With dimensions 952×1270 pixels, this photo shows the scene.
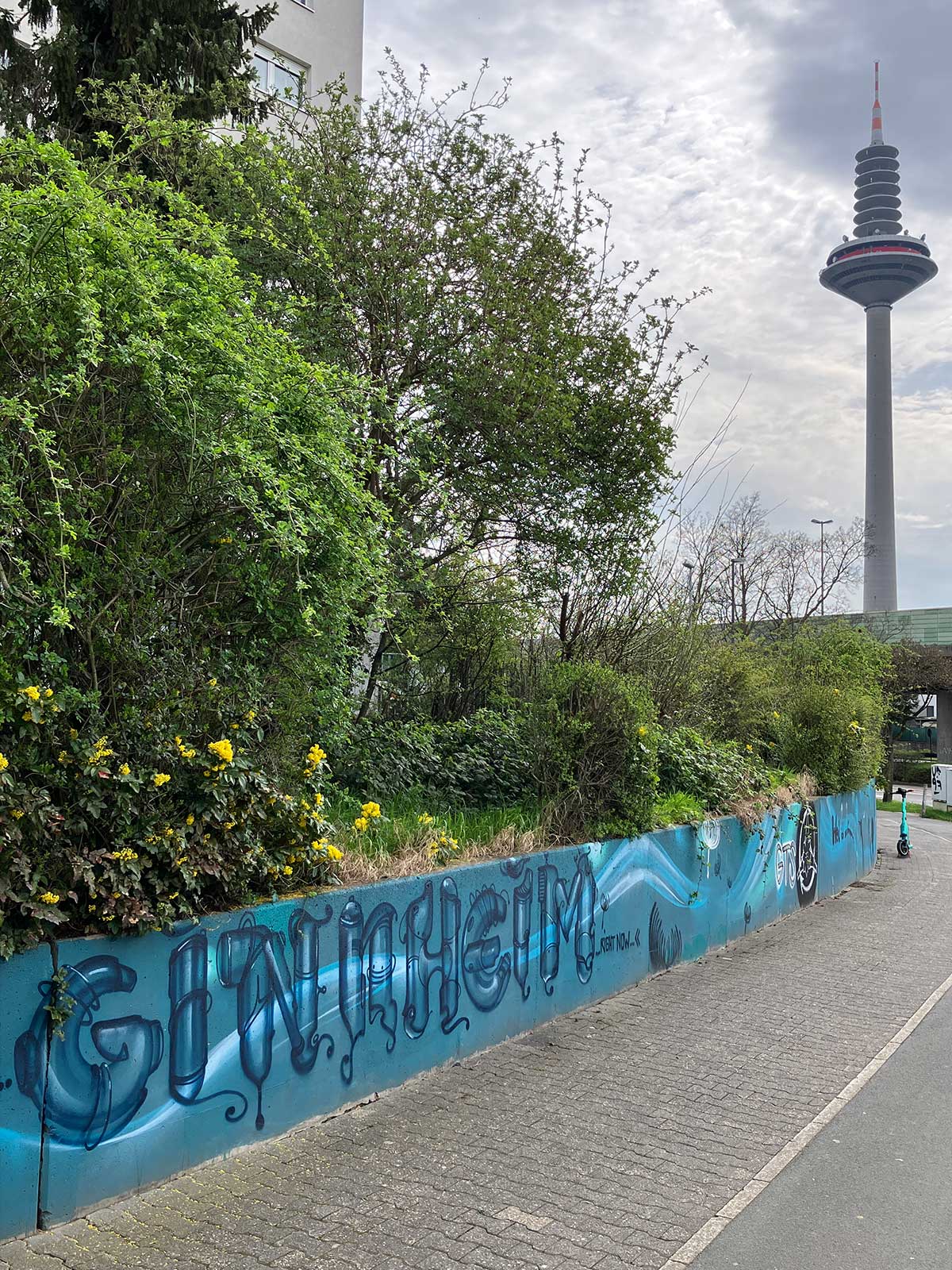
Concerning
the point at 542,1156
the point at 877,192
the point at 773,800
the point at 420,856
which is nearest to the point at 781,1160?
the point at 542,1156

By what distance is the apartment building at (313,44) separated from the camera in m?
21.6

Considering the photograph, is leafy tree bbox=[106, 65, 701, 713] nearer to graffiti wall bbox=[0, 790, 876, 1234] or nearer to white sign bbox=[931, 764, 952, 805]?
graffiti wall bbox=[0, 790, 876, 1234]

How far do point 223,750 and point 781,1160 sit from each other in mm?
3461

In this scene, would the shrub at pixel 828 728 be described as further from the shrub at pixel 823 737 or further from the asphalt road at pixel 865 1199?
the asphalt road at pixel 865 1199

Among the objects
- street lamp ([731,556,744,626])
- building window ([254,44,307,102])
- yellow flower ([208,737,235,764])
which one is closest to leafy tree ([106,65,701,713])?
yellow flower ([208,737,235,764])

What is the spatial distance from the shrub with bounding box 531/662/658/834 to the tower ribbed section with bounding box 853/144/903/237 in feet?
468

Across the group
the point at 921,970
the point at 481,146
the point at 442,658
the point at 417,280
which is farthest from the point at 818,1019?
the point at 481,146

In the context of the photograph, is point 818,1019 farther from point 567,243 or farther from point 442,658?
point 567,243

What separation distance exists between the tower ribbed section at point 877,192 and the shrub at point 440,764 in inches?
5584

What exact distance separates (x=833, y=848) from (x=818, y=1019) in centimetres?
744

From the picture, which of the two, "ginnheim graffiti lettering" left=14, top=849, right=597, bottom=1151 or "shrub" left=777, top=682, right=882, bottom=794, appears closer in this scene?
"ginnheim graffiti lettering" left=14, top=849, right=597, bottom=1151

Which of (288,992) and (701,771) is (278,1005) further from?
(701,771)

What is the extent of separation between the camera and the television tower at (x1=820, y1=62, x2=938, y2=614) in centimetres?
11175

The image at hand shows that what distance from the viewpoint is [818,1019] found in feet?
26.1
